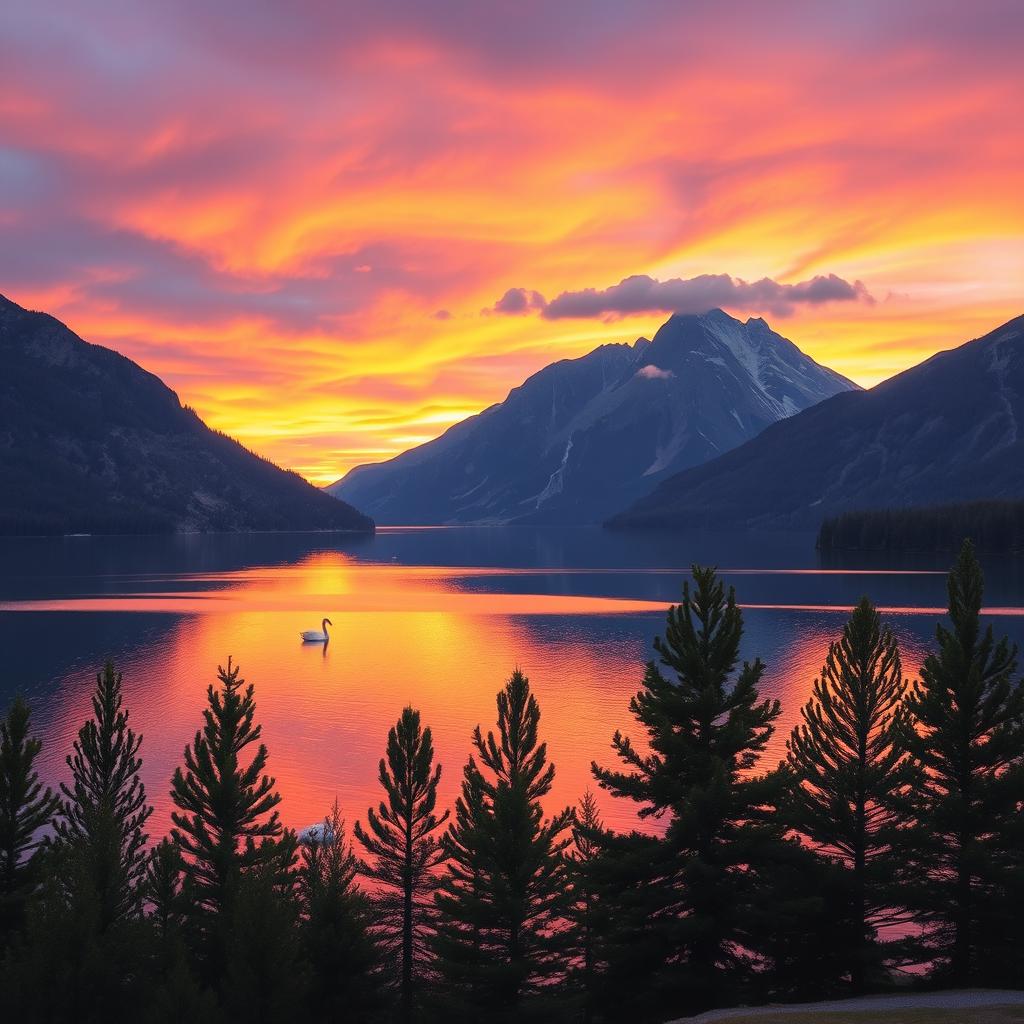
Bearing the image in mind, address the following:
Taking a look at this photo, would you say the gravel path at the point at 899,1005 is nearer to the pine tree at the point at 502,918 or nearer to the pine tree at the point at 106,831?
the pine tree at the point at 502,918

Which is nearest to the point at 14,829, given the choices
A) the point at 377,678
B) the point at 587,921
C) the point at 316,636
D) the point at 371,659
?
the point at 587,921

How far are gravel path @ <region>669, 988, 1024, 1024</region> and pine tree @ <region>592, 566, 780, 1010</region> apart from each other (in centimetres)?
523

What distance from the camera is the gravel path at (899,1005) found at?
96.0 feet

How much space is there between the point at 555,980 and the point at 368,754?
3367 cm

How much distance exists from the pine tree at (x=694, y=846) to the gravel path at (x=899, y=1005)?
5.23 meters

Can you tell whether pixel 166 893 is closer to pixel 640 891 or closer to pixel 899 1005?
pixel 640 891

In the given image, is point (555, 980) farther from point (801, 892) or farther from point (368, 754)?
point (368, 754)

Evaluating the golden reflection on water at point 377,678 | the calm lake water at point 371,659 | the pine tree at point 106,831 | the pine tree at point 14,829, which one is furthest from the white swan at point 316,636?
the pine tree at point 14,829

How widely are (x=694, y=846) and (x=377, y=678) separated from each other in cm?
7353

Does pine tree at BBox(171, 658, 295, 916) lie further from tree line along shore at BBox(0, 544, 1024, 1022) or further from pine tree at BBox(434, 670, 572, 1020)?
pine tree at BBox(434, 670, 572, 1020)

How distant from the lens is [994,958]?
3756 centimetres

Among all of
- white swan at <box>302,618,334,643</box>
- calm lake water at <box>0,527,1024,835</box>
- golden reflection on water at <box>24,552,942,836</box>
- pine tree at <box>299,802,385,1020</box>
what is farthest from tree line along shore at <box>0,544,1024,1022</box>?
white swan at <box>302,618,334,643</box>

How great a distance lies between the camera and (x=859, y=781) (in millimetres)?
40969

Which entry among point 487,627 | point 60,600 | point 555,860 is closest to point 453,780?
point 555,860
